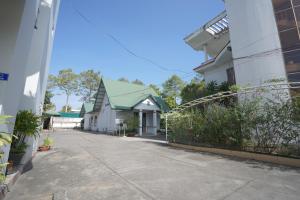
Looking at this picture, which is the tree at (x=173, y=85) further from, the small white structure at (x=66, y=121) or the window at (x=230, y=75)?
the small white structure at (x=66, y=121)

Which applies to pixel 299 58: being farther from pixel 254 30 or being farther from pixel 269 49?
pixel 254 30

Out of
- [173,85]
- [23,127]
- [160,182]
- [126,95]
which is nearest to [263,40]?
[160,182]

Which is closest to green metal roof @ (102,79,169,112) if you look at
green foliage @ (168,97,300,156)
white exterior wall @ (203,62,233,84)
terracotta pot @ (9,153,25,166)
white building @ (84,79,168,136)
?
white building @ (84,79,168,136)

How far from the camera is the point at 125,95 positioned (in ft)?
68.2

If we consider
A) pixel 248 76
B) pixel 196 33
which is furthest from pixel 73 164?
pixel 196 33

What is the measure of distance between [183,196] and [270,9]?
41.8ft

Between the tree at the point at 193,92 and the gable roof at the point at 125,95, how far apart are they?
5.37 m

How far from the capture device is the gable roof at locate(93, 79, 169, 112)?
18.6 metres

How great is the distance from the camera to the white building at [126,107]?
1839 centimetres

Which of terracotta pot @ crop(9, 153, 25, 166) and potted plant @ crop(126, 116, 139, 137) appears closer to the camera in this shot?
terracotta pot @ crop(9, 153, 25, 166)

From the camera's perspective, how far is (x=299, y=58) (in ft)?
29.3

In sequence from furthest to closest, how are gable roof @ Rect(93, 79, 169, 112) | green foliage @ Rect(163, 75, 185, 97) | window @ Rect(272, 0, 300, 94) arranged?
green foliage @ Rect(163, 75, 185, 97)
gable roof @ Rect(93, 79, 169, 112)
window @ Rect(272, 0, 300, 94)

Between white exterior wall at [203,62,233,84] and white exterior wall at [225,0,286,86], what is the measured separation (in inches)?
77.9

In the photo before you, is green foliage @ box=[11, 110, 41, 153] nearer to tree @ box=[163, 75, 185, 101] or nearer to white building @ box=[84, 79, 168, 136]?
white building @ box=[84, 79, 168, 136]
